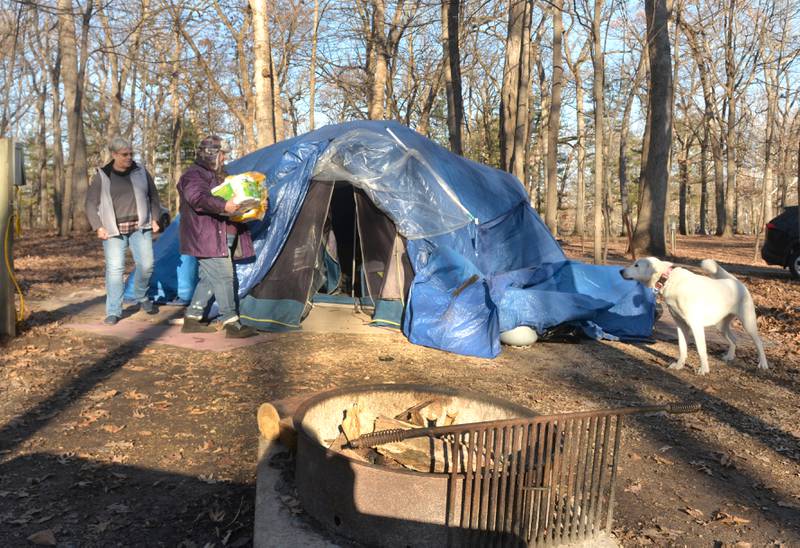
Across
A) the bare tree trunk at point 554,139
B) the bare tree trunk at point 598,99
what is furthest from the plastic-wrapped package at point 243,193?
the bare tree trunk at point 554,139

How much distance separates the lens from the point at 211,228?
617 centimetres

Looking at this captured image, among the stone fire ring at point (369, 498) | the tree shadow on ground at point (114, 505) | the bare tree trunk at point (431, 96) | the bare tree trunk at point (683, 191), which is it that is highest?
the bare tree trunk at point (431, 96)

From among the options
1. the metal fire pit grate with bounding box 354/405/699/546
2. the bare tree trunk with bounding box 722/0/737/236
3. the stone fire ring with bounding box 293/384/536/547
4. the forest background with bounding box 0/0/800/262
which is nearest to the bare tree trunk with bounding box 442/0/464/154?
the forest background with bounding box 0/0/800/262

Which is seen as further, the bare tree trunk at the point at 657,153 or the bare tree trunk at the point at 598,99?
the bare tree trunk at the point at 657,153

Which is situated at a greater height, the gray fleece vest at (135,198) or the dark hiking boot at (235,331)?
the gray fleece vest at (135,198)

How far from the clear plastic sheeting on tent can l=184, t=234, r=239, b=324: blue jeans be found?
1.65 meters

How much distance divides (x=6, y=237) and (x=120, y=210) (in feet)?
3.38

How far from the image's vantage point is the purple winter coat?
19.7ft

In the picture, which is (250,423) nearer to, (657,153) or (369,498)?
(369,498)

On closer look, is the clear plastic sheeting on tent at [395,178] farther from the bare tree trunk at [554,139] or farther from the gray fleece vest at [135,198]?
the bare tree trunk at [554,139]

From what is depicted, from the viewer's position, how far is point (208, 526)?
295 centimetres

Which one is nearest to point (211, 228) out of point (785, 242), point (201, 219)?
point (201, 219)

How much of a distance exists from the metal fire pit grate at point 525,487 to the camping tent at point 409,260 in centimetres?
369

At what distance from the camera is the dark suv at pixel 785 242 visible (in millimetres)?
12562
